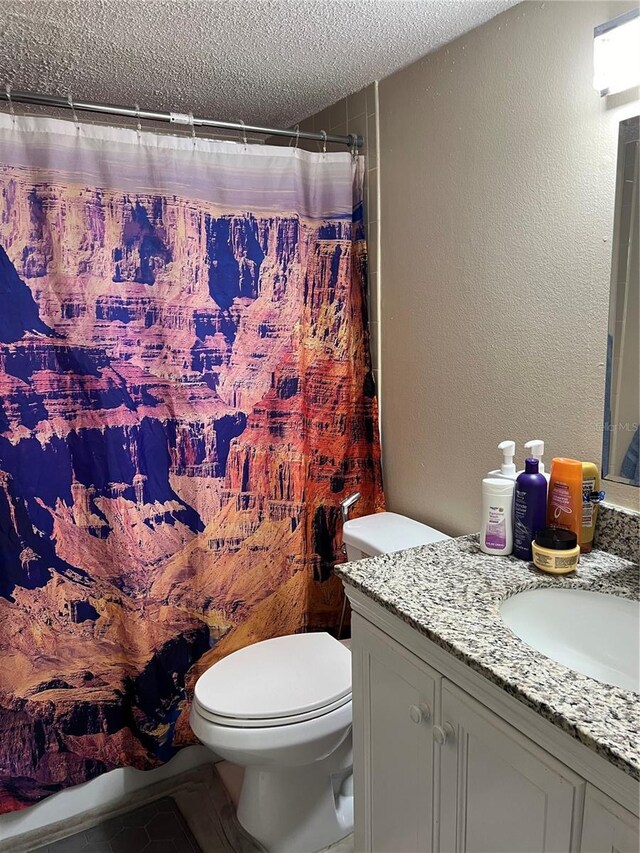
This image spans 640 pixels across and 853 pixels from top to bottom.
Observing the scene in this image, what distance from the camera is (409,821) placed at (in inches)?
47.5

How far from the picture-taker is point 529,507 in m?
1.34

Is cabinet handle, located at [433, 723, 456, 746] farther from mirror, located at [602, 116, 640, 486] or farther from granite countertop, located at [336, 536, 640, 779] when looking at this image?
mirror, located at [602, 116, 640, 486]

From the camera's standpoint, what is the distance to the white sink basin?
3.75 feet

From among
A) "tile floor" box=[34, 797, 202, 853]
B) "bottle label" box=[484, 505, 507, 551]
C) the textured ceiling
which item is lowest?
"tile floor" box=[34, 797, 202, 853]

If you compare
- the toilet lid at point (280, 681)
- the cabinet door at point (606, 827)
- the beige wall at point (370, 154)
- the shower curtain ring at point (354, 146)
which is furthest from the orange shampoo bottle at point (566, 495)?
the shower curtain ring at point (354, 146)

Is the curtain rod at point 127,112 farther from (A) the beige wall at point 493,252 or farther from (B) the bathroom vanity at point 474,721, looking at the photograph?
(B) the bathroom vanity at point 474,721

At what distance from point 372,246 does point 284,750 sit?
148 centimetres

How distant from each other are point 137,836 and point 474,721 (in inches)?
50.9

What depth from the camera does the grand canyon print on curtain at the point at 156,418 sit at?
1.63 metres

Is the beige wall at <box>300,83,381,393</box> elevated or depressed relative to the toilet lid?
elevated

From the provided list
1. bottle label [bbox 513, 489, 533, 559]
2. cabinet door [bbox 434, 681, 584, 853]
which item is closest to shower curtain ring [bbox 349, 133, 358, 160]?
bottle label [bbox 513, 489, 533, 559]

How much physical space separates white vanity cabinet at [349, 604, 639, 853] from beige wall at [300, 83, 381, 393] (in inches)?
41.1

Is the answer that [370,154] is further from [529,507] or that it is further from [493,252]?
[529,507]

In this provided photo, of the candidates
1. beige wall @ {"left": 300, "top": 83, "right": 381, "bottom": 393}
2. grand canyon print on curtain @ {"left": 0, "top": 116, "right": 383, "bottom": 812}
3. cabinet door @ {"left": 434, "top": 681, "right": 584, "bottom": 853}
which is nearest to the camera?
cabinet door @ {"left": 434, "top": 681, "right": 584, "bottom": 853}
